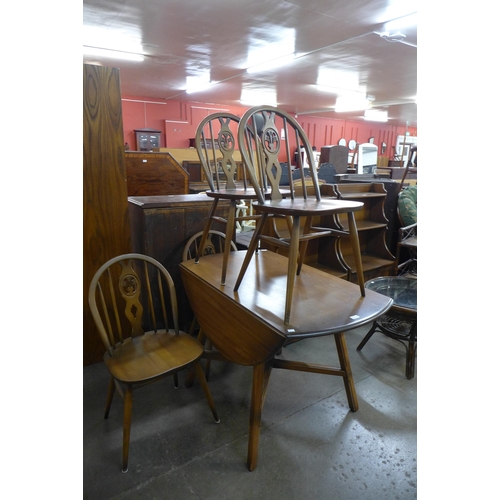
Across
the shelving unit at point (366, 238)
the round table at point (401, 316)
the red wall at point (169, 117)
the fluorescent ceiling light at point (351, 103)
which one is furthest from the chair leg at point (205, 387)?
the fluorescent ceiling light at point (351, 103)

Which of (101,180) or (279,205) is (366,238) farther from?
(101,180)

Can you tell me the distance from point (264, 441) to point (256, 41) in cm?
462

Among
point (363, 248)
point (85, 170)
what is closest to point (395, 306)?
point (363, 248)

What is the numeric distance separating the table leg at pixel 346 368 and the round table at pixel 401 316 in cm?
49

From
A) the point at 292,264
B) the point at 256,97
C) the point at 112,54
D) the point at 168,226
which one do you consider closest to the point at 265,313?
the point at 292,264

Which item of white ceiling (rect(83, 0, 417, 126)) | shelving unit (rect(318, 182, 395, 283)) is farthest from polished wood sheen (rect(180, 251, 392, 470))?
white ceiling (rect(83, 0, 417, 126))

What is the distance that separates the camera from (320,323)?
137 cm

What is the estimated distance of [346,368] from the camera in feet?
6.15

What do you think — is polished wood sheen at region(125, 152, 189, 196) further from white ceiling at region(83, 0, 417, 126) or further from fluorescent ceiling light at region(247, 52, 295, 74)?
fluorescent ceiling light at region(247, 52, 295, 74)

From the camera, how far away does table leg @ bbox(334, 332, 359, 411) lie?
1.87m

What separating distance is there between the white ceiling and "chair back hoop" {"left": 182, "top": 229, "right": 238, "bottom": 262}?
244 centimetres

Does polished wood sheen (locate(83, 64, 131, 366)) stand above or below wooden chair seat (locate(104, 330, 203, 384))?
above
